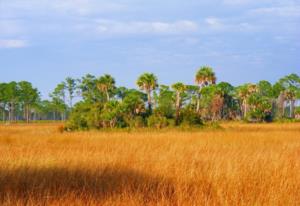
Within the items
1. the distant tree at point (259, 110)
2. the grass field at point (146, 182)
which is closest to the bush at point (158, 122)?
the grass field at point (146, 182)

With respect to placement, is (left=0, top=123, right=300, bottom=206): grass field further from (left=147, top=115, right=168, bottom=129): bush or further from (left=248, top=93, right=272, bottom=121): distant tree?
(left=248, top=93, right=272, bottom=121): distant tree

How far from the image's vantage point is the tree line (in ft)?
134

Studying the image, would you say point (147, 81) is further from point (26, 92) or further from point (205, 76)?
point (26, 92)

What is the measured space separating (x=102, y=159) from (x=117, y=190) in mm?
2922

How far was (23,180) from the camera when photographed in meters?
7.51

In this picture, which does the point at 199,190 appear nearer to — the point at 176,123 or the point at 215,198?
the point at 215,198

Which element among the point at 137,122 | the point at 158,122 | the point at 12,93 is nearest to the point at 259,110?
the point at 158,122

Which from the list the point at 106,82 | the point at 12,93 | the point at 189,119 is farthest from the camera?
the point at 12,93

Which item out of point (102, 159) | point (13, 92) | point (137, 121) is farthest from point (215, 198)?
point (13, 92)

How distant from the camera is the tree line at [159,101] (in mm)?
40719

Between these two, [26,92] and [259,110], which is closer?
[259,110]

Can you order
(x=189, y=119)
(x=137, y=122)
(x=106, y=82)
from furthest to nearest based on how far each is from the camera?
(x=106, y=82)
(x=189, y=119)
(x=137, y=122)

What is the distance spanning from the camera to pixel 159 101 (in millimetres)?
103062

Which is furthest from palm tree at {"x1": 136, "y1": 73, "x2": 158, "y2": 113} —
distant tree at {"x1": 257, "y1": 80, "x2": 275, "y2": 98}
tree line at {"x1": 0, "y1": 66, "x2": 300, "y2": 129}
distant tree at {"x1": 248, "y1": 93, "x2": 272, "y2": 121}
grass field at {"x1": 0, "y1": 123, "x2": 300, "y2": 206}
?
distant tree at {"x1": 257, "y1": 80, "x2": 275, "y2": 98}
